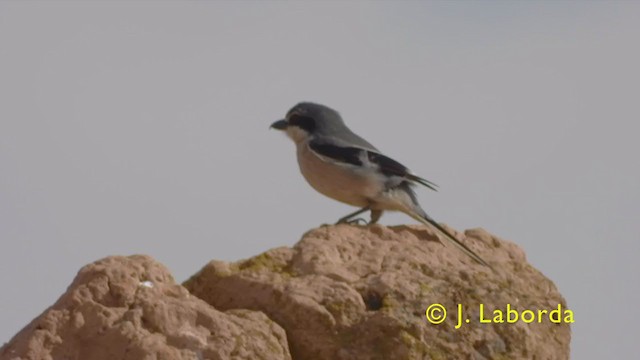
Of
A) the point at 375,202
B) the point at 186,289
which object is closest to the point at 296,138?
the point at 375,202

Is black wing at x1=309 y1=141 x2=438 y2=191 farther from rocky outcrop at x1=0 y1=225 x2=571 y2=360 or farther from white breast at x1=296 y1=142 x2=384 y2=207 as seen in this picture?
rocky outcrop at x1=0 y1=225 x2=571 y2=360

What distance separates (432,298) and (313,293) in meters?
0.59

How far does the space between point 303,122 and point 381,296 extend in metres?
3.88

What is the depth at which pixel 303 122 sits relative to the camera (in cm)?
1228

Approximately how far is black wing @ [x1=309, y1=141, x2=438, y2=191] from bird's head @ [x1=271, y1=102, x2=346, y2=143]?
364 millimetres

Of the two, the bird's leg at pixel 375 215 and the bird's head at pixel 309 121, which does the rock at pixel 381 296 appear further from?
the bird's head at pixel 309 121

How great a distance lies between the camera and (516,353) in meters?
8.65

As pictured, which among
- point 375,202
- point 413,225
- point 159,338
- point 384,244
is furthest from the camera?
point 375,202

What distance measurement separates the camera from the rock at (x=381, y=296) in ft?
27.4

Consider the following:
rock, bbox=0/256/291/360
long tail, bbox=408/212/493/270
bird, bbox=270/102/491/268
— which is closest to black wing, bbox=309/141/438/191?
bird, bbox=270/102/491/268

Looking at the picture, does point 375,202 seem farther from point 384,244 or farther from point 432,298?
point 432,298

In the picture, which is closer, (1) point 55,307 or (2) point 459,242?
(1) point 55,307


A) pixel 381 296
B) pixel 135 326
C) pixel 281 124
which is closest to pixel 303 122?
pixel 281 124

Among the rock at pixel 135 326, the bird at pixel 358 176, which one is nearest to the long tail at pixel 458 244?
the bird at pixel 358 176
